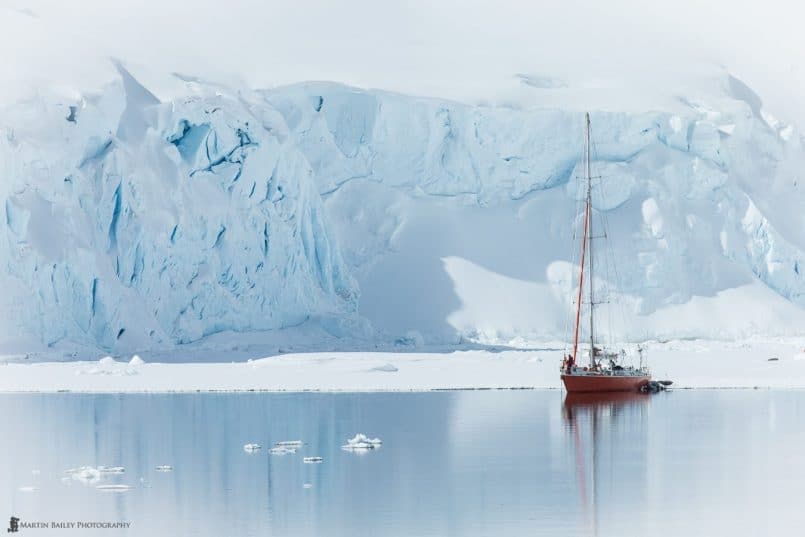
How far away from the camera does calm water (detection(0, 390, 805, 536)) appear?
1330cm

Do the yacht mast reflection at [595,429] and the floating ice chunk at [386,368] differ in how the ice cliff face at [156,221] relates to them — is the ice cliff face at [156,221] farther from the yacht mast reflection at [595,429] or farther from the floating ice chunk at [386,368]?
the yacht mast reflection at [595,429]

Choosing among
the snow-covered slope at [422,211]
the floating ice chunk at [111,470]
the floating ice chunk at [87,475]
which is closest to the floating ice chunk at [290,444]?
the floating ice chunk at [111,470]

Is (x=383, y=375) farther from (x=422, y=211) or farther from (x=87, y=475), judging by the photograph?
(x=87, y=475)

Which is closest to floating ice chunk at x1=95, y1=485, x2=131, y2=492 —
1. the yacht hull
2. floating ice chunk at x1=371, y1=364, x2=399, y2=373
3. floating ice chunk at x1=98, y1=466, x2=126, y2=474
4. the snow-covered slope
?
floating ice chunk at x1=98, y1=466, x2=126, y2=474

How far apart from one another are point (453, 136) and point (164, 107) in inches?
422

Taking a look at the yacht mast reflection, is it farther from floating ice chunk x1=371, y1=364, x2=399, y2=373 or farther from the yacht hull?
floating ice chunk x1=371, y1=364, x2=399, y2=373

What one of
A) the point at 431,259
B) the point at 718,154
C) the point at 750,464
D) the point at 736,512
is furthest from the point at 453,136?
the point at 736,512

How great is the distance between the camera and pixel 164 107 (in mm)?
37250

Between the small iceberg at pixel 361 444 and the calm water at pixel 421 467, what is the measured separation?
0.25 meters

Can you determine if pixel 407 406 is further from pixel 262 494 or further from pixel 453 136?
pixel 453 136

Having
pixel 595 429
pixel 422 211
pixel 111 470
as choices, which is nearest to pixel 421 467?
pixel 111 470

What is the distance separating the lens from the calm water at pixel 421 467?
13.3m

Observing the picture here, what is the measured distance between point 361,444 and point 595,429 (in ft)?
14.0

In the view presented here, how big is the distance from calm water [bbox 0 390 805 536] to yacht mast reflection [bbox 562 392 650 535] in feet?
0.16
